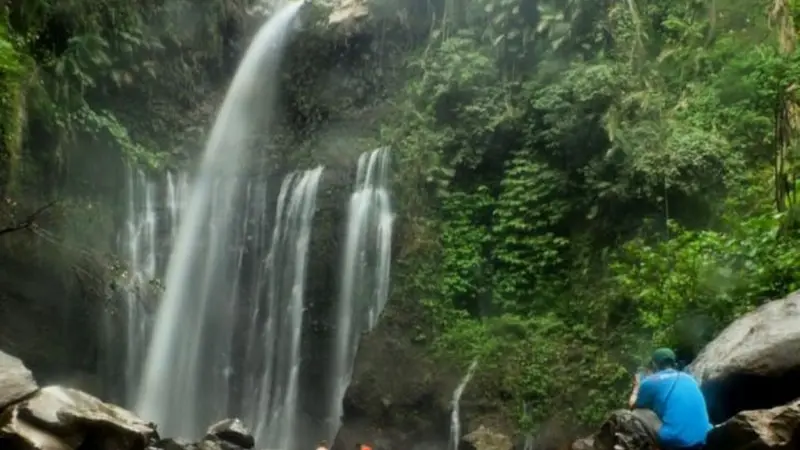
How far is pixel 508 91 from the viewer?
61.1 ft

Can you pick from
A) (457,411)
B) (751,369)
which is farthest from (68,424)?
(457,411)

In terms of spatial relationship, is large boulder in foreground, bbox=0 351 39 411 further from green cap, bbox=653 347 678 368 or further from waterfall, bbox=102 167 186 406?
waterfall, bbox=102 167 186 406

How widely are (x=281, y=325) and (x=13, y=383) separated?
9.36m

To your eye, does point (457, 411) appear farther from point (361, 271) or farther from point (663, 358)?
point (663, 358)

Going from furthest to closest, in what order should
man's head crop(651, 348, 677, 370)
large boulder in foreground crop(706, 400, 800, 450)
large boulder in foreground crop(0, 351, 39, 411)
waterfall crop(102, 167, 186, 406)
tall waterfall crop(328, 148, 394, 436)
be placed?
waterfall crop(102, 167, 186, 406)
tall waterfall crop(328, 148, 394, 436)
large boulder in foreground crop(0, 351, 39, 411)
man's head crop(651, 348, 677, 370)
large boulder in foreground crop(706, 400, 800, 450)

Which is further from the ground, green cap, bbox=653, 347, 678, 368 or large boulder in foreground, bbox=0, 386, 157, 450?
green cap, bbox=653, 347, 678, 368

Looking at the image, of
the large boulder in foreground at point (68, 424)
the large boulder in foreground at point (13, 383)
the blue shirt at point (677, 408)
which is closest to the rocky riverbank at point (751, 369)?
the blue shirt at point (677, 408)

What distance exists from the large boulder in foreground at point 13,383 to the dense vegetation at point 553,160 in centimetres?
494

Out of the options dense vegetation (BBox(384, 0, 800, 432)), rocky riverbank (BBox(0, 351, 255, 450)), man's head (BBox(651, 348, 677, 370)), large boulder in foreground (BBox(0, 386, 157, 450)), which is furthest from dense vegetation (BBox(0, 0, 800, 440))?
large boulder in foreground (BBox(0, 386, 157, 450))

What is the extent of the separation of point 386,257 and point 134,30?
8783mm

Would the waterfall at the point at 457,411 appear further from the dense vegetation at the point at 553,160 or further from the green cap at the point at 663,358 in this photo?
the green cap at the point at 663,358

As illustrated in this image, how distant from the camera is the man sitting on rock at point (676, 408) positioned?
20.1ft

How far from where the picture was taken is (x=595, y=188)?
50.8 ft

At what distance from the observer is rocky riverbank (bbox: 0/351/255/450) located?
869 cm
